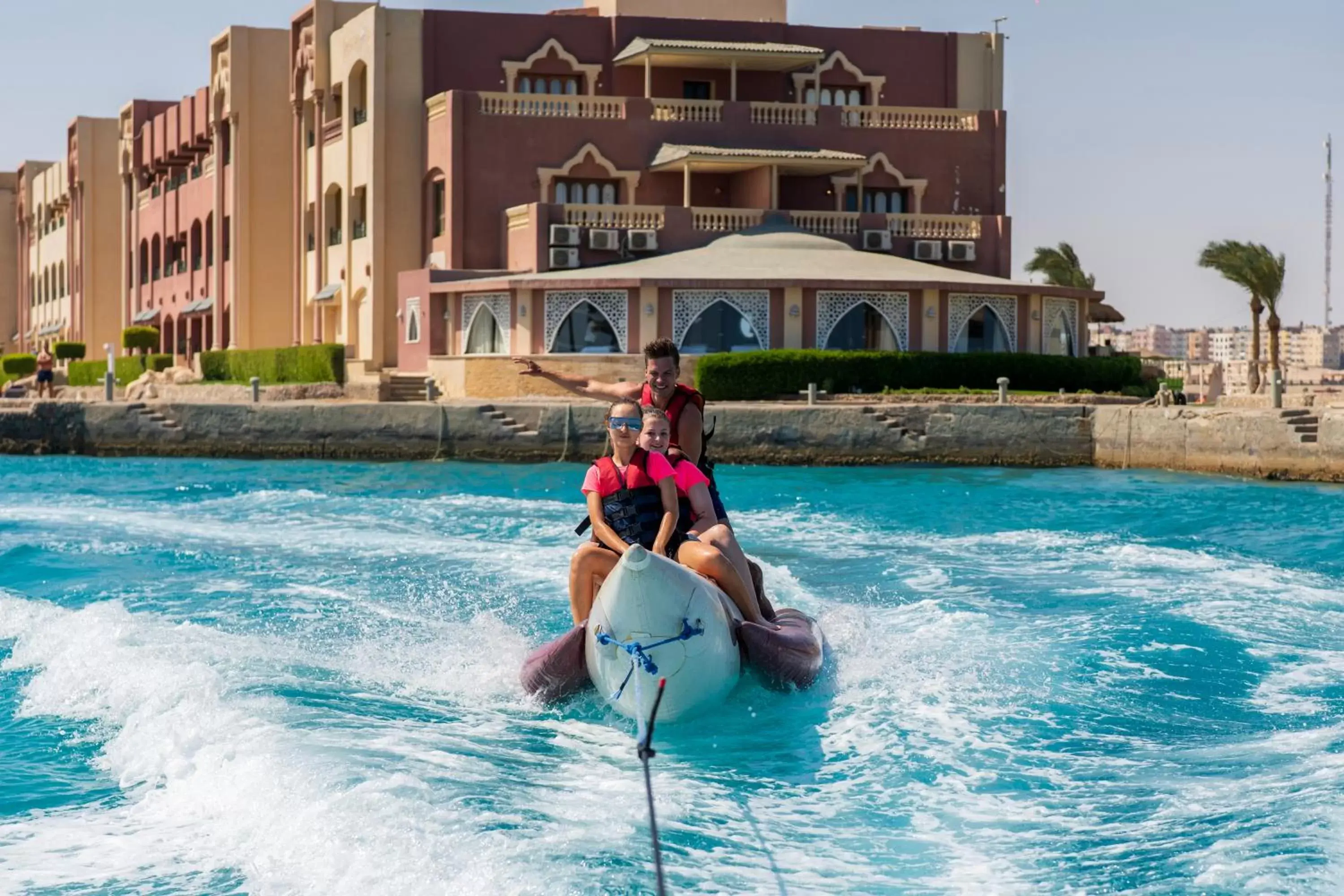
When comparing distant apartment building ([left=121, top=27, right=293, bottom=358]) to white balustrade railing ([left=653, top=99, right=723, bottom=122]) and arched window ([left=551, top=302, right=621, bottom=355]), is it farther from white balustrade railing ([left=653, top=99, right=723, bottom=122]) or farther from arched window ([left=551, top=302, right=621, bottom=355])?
arched window ([left=551, top=302, right=621, bottom=355])

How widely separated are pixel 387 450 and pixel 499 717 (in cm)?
2459

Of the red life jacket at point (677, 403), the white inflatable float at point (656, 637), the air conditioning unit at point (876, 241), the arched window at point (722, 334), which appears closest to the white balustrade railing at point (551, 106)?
the air conditioning unit at point (876, 241)

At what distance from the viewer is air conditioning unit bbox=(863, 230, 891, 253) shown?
43.1 metres

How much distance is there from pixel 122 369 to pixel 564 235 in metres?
24.8

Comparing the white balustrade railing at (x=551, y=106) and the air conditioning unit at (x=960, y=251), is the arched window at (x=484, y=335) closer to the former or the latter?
the white balustrade railing at (x=551, y=106)

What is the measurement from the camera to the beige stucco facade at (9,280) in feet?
303

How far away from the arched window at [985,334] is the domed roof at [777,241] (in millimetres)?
3789

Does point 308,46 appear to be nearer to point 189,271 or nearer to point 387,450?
point 189,271

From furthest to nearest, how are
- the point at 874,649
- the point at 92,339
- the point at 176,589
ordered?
1. the point at 92,339
2. the point at 176,589
3. the point at 874,649

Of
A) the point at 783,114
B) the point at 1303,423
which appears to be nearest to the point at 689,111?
the point at 783,114

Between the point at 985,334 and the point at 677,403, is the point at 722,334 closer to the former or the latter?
the point at 985,334

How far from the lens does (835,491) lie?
2670 centimetres

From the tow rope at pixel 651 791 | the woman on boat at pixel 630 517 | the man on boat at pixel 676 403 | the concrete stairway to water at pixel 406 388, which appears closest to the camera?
the tow rope at pixel 651 791

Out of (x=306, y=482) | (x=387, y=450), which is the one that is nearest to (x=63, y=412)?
(x=387, y=450)
